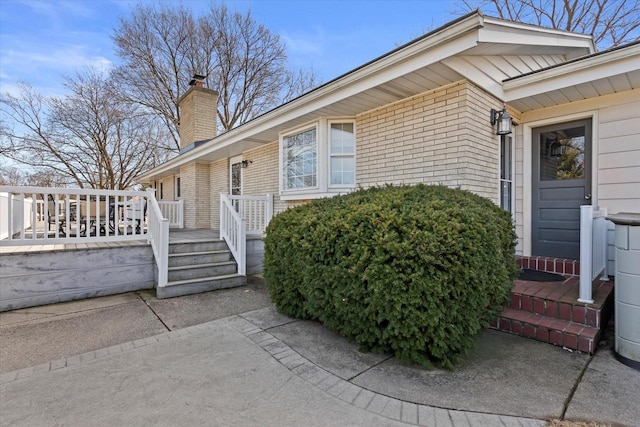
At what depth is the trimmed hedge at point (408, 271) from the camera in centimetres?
240

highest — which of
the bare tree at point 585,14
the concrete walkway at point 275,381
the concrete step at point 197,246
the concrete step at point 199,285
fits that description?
the bare tree at point 585,14

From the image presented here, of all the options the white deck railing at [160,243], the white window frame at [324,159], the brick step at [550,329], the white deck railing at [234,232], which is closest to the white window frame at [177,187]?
the white deck railing at [234,232]

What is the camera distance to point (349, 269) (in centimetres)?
267

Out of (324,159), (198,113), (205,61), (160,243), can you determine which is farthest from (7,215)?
(205,61)

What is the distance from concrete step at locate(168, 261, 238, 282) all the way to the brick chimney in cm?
688

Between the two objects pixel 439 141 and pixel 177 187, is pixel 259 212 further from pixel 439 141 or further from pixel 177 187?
pixel 177 187

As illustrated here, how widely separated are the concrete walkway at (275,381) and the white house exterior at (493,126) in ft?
7.68

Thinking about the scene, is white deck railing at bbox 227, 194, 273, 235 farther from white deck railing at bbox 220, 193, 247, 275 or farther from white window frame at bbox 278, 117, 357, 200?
white window frame at bbox 278, 117, 357, 200

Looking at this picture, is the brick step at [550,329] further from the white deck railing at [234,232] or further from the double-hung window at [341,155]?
the white deck railing at [234,232]

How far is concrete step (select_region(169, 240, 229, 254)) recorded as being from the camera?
552cm

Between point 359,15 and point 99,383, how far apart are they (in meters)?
13.4

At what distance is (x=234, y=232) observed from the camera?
5.77m

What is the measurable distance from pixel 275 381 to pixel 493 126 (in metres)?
4.32

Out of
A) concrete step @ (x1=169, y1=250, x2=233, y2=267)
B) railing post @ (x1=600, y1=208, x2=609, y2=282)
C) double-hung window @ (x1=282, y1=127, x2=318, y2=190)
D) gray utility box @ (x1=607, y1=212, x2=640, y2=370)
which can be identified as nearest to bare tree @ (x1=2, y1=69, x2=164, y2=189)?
double-hung window @ (x1=282, y1=127, x2=318, y2=190)
